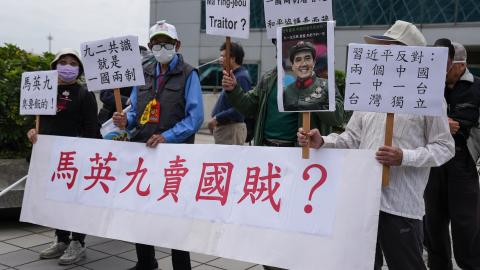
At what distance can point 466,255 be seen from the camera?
3.68m

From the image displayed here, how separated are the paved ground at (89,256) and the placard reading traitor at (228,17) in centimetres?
199

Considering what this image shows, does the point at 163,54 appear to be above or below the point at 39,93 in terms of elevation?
above

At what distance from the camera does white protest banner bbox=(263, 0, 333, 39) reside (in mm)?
2975

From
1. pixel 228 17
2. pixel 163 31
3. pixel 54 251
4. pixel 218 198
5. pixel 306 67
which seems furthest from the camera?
pixel 54 251

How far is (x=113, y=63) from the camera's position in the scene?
347cm

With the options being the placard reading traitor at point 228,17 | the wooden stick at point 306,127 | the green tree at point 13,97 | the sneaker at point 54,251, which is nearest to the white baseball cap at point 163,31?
the placard reading traitor at point 228,17

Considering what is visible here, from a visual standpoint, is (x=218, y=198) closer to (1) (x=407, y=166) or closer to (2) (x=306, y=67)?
(2) (x=306, y=67)

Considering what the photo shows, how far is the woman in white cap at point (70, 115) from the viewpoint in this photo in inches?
163

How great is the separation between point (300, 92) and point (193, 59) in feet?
69.4

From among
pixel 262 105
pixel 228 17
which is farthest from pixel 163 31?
pixel 262 105

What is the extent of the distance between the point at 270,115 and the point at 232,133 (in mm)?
1655

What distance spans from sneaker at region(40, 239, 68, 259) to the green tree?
1.71 metres

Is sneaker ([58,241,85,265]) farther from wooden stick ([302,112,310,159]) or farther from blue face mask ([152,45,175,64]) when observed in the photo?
wooden stick ([302,112,310,159])

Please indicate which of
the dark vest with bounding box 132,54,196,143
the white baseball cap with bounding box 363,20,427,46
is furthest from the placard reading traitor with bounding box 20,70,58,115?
the white baseball cap with bounding box 363,20,427,46
